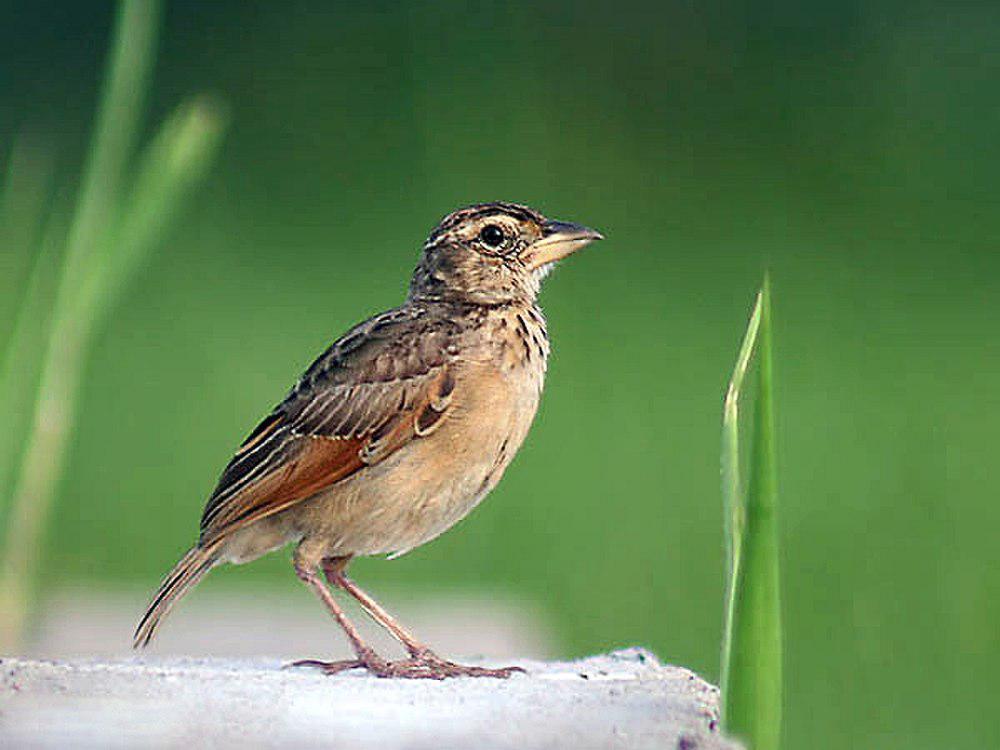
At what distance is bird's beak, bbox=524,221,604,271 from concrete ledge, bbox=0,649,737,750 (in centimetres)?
128

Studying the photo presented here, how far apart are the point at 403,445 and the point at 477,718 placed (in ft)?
4.01

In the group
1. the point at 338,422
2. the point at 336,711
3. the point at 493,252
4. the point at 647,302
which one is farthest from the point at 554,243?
the point at 647,302

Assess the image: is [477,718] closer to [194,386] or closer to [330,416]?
[330,416]

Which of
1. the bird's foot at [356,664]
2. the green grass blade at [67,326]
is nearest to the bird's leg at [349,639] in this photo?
the bird's foot at [356,664]

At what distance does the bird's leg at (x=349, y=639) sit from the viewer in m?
3.29

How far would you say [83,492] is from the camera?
28.7ft

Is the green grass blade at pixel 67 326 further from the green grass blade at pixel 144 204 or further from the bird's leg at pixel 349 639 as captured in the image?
the bird's leg at pixel 349 639

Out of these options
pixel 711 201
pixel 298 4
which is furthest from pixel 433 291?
pixel 298 4

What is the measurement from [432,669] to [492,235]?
3.49 ft

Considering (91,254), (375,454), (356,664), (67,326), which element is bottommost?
(356,664)

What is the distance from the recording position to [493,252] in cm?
404

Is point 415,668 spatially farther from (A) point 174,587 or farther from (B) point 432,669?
(A) point 174,587

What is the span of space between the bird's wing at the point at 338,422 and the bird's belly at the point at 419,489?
0.03 meters

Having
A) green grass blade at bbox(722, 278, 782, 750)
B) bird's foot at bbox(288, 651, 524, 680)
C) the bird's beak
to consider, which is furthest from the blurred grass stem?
green grass blade at bbox(722, 278, 782, 750)
